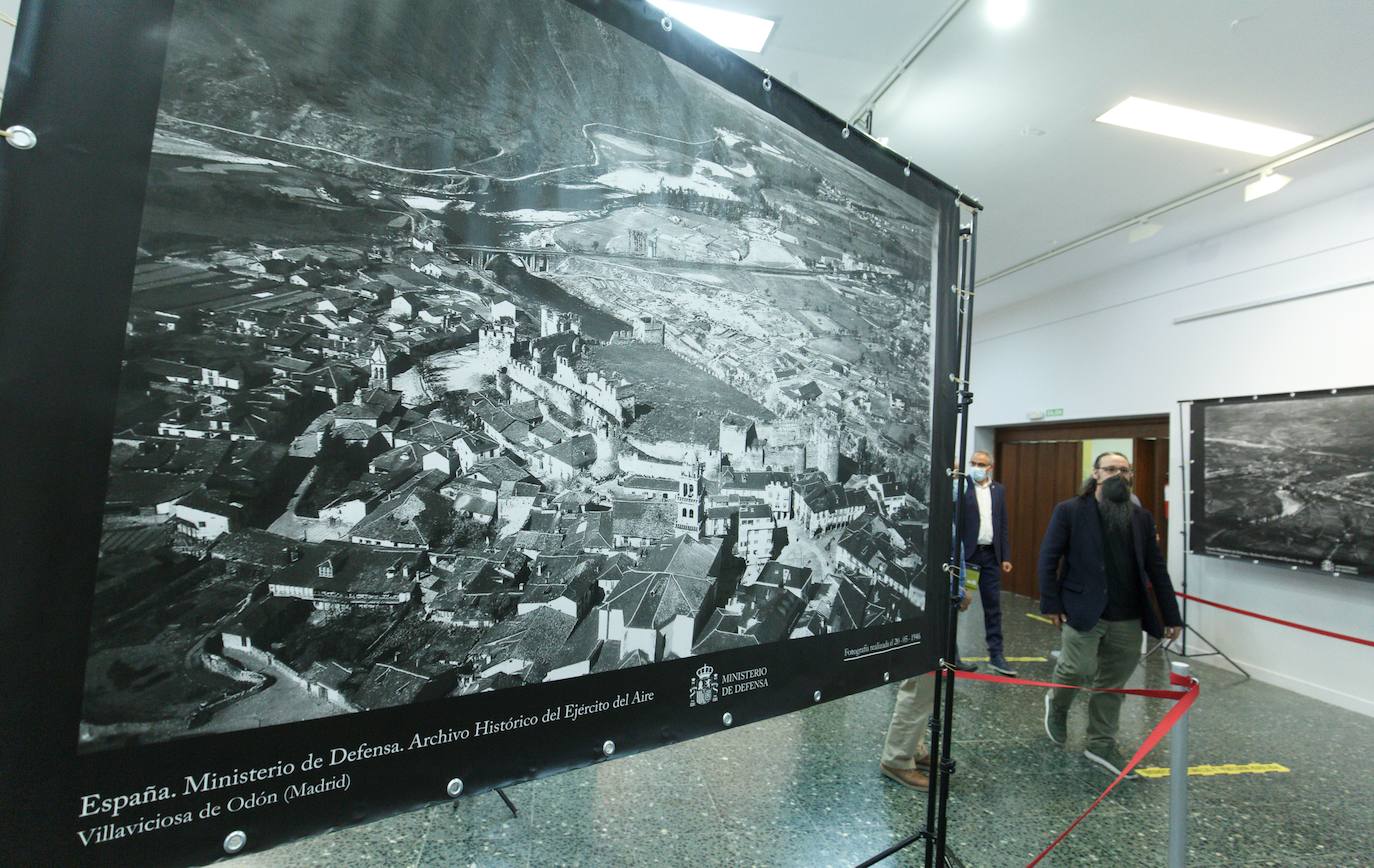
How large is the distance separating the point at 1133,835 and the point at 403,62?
3.43 m

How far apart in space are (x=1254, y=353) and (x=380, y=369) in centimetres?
678

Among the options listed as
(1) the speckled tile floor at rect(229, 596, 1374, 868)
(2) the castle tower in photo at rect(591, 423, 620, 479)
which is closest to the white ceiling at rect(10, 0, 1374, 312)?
(2) the castle tower in photo at rect(591, 423, 620, 479)

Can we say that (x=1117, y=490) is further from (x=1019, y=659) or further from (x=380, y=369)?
(x=380, y=369)

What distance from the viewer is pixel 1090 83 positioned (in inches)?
Result: 134

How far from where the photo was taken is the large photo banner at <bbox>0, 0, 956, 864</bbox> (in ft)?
2.24

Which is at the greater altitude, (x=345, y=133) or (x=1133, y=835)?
(x=345, y=133)

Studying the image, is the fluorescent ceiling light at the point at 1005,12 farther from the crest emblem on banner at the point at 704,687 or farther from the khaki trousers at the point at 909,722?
the crest emblem on banner at the point at 704,687

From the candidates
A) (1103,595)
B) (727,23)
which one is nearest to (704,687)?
(1103,595)

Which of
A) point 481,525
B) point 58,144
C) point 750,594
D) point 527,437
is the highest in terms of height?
point 58,144

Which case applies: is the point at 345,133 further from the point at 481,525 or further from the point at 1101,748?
the point at 1101,748

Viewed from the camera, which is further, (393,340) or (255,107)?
(393,340)

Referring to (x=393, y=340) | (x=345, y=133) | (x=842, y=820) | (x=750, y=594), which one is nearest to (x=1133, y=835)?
(x=842, y=820)

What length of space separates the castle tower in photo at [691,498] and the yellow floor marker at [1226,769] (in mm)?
3112

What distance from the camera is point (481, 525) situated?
0.96 meters
